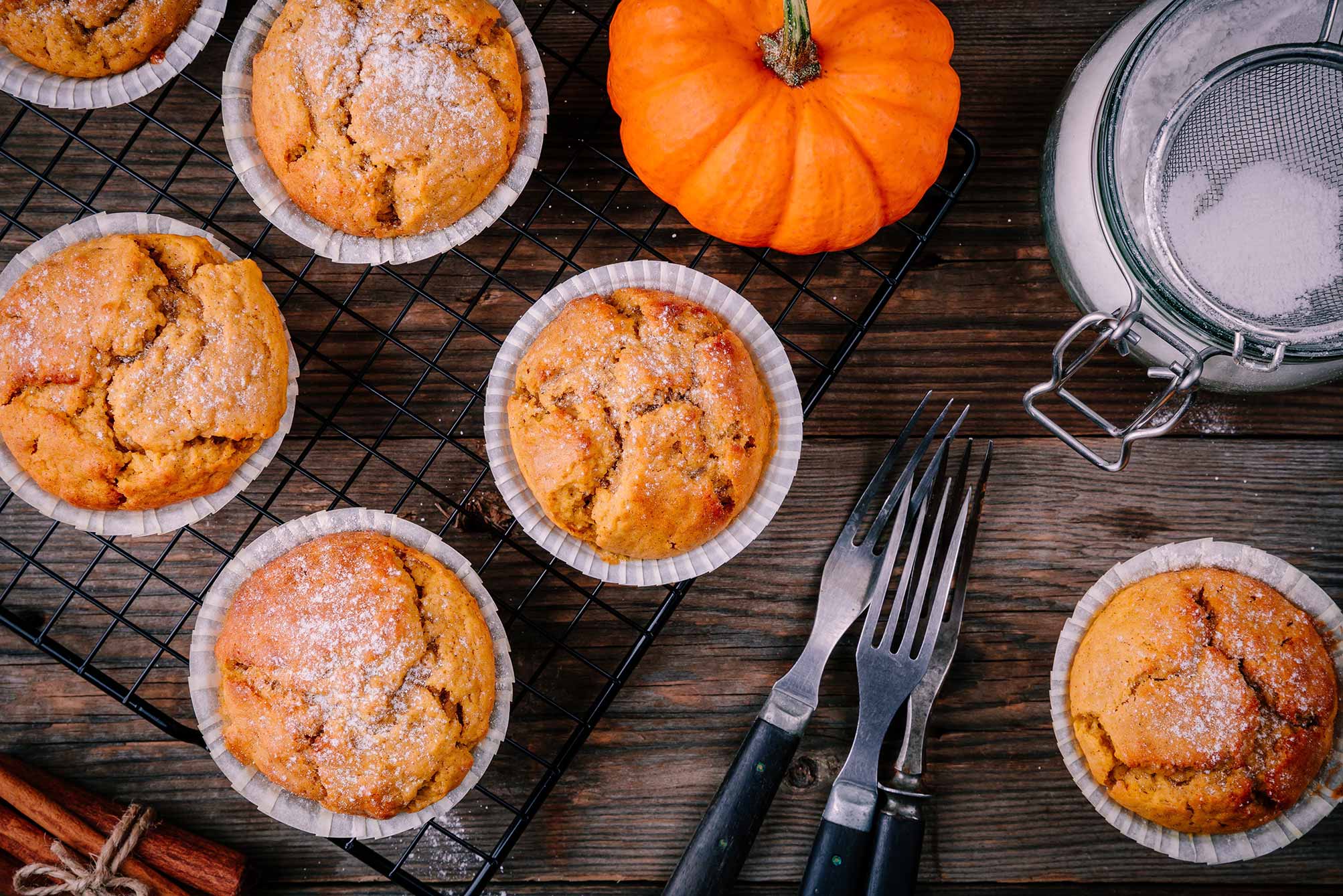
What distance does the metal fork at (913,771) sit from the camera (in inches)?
103

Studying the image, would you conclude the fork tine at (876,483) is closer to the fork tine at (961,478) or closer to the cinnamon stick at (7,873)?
the fork tine at (961,478)

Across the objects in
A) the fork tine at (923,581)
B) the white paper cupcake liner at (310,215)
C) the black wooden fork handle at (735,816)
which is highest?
the white paper cupcake liner at (310,215)

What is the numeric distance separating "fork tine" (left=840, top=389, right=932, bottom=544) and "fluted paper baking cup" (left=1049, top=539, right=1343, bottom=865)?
0.69 meters

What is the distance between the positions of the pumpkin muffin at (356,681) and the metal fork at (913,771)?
1.21 m

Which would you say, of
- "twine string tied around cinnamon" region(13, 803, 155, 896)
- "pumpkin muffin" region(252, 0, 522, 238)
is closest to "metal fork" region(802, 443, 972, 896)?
"pumpkin muffin" region(252, 0, 522, 238)

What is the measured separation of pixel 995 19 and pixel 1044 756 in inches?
94.8

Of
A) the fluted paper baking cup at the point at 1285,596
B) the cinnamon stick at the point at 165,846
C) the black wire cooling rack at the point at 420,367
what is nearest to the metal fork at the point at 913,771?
the fluted paper baking cup at the point at 1285,596

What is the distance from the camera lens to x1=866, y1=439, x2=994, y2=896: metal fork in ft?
8.56

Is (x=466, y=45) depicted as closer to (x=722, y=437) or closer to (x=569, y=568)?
(x=722, y=437)

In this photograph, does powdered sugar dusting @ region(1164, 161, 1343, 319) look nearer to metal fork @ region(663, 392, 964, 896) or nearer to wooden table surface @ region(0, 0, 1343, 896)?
→ wooden table surface @ region(0, 0, 1343, 896)

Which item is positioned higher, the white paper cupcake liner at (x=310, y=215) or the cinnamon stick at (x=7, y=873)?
the white paper cupcake liner at (x=310, y=215)

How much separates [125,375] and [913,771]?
8.10 ft

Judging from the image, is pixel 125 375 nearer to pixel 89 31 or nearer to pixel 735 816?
pixel 89 31

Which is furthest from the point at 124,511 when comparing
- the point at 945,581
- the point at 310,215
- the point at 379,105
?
the point at 945,581
